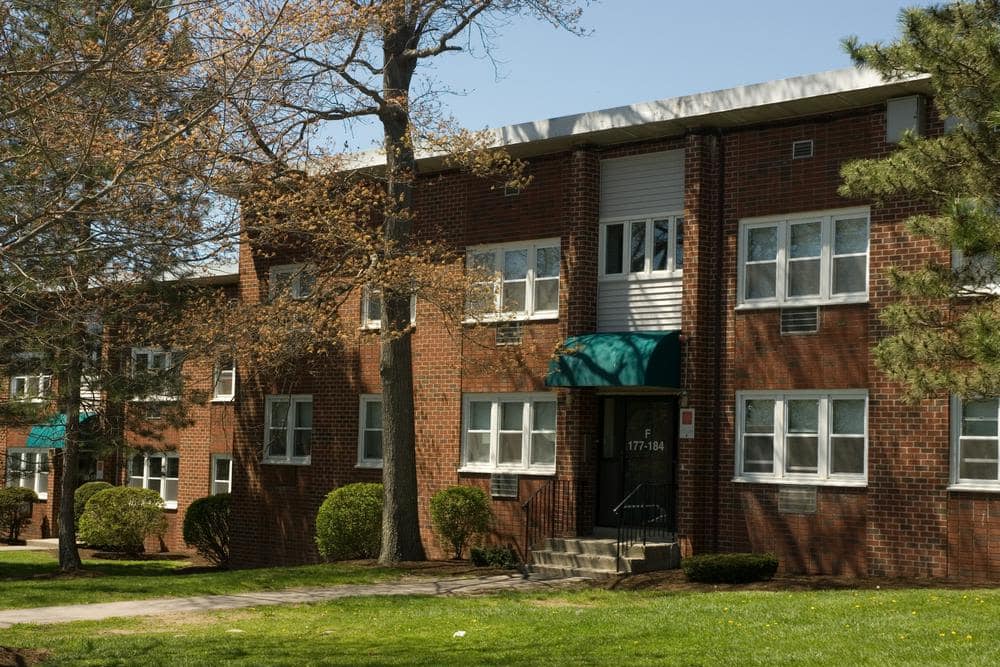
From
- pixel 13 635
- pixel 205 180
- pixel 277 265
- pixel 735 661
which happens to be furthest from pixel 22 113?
pixel 277 265

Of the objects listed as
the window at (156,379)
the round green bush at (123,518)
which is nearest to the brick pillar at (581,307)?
the window at (156,379)

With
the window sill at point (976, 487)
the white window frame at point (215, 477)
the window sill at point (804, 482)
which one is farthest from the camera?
the white window frame at point (215, 477)

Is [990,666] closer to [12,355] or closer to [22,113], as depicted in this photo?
[22,113]

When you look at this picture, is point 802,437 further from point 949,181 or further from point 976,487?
point 949,181

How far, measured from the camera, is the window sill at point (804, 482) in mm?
18359

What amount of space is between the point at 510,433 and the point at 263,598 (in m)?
6.93

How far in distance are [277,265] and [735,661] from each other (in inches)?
722

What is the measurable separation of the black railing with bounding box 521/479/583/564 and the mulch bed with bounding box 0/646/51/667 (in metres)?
10.7

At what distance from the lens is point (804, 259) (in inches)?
760

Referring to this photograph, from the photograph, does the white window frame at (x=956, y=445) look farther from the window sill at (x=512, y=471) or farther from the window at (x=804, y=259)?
the window sill at (x=512, y=471)

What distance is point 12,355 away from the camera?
837 inches

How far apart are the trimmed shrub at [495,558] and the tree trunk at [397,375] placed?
96 centimetres

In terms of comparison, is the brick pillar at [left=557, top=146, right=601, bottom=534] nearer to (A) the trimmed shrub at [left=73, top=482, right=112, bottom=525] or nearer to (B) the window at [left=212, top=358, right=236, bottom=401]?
(B) the window at [left=212, top=358, right=236, bottom=401]

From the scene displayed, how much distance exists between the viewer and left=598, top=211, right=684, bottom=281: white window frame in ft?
68.5
